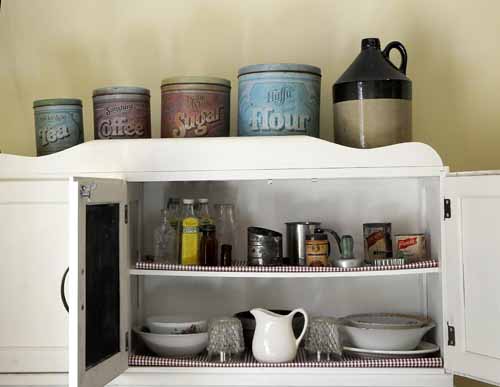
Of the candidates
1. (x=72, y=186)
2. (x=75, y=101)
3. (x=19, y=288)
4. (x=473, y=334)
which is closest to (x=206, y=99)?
(x=75, y=101)

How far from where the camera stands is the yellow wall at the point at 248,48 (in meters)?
2.27

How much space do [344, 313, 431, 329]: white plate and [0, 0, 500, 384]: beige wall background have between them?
0.46 m

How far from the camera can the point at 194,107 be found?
2027 millimetres

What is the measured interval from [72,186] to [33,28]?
89 cm

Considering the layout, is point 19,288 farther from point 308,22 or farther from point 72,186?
point 308,22

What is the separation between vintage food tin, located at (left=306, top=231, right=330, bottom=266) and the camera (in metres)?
2.02

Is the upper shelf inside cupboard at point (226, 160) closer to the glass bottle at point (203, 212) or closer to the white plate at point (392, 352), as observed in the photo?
the glass bottle at point (203, 212)

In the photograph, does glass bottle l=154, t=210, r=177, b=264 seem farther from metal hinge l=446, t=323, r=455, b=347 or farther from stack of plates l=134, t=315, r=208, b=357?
metal hinge l=446, t=323, r=455, b=347

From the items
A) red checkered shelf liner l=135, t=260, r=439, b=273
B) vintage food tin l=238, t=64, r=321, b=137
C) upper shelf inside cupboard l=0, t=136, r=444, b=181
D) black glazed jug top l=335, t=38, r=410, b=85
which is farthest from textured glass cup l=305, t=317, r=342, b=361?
black glazed jug top l=335, t=38, r=410, b=85

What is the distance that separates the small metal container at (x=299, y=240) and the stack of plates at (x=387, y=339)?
0.21 metres

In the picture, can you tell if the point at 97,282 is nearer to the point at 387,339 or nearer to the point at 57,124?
the point at 57,124

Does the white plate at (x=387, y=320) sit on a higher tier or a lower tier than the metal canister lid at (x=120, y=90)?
lower

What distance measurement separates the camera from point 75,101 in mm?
2094

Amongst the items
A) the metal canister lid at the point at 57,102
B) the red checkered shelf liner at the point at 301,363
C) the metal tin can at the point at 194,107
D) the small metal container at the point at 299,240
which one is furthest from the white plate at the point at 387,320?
the metal canister lid at the point at 57,102
